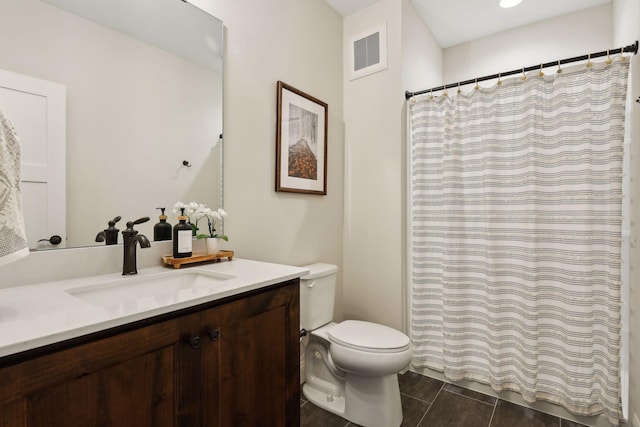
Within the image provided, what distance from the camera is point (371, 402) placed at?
1675mm

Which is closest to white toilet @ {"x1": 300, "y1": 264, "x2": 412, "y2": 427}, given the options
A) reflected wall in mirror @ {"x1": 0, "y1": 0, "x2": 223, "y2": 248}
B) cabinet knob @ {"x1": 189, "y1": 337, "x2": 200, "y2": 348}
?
reflected wall in mirror @ {"x1": 0, "y1": 0, "x2": 223, "y2": 248}

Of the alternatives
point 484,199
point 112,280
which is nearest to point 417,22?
point 484,199

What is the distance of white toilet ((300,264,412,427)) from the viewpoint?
161 cm

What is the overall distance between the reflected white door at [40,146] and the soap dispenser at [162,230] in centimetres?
32

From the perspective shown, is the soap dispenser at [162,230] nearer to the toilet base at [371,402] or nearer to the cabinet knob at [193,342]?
the cabinet knob at [193,342]

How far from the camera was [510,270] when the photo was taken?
73.0 inches

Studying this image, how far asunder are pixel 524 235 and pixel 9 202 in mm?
2130

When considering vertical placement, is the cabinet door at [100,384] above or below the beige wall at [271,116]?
below

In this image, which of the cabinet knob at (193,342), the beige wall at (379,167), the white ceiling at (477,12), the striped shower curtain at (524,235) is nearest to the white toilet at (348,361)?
the beige wall at (379,167)

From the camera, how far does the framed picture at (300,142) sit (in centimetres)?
193

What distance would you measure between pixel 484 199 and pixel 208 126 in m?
1.61

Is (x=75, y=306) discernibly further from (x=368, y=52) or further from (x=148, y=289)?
(x=368, y=52)

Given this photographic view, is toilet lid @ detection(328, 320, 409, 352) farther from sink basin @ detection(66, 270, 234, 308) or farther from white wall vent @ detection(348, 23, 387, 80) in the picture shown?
white wall vent @ detection(348, 23, 387, 80)

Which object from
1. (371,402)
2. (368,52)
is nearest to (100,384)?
(371,402)
